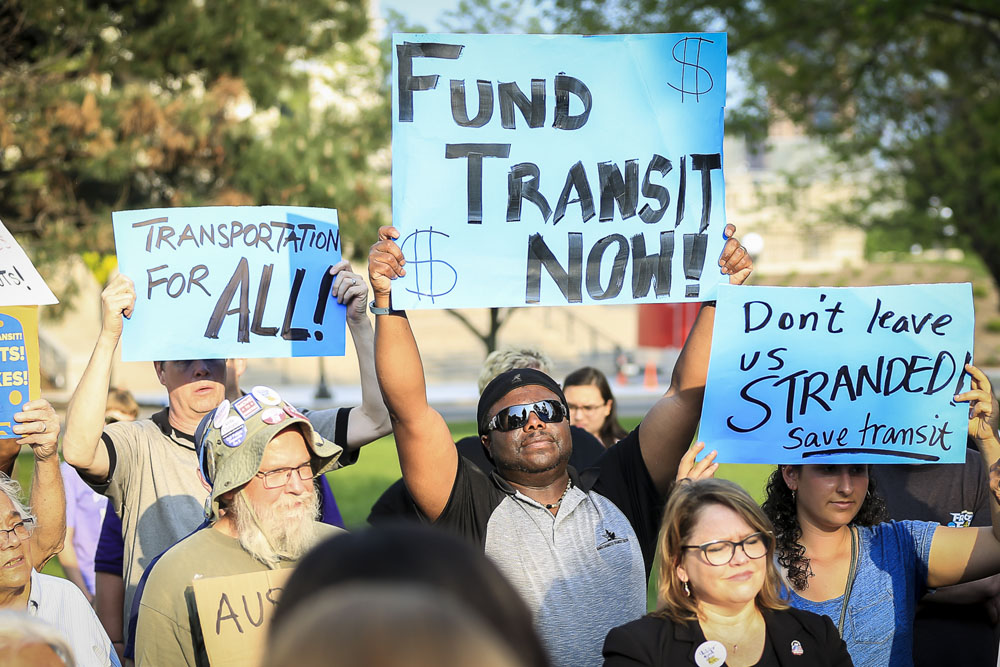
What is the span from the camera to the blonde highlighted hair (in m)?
2.65

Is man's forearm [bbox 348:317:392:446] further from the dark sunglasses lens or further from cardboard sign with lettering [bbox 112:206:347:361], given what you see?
the dark sunglasses lens

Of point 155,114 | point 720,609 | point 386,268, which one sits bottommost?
point 720,609

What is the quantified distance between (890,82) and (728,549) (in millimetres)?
16890

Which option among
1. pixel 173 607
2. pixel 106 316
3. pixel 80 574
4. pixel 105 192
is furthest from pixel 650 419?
pixel 105 192

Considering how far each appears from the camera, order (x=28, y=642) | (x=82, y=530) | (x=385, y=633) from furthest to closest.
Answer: (x=82, y=530)
(x=28, y=642)
(x=385, y=633)

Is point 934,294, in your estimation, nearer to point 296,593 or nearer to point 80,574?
point 296,593

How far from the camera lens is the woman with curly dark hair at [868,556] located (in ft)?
9.89

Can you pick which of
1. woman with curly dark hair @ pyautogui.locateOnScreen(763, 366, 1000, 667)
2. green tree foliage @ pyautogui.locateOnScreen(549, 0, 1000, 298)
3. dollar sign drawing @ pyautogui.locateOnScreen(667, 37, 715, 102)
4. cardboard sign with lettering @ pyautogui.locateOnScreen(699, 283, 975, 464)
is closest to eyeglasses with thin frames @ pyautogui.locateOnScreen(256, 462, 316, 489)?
cardboard sign with lettering @ pyautogui.locateOnScreen(699, 283, 975, 464)

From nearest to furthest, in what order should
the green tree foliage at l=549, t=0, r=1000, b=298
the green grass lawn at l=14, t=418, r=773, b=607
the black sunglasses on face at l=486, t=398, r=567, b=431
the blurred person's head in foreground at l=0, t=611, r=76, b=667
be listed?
the blurred person's head in foreground at l=0, t=611, r=76, b=667
the black sunglasses on face at l=486, t=398, r=567, b=431
the green grass lawn at l=14, t=418, r=773, b=607
the green tree foliage at l=549, t=0, r=1000, b=298

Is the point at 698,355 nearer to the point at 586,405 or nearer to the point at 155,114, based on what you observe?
the point at 586,405

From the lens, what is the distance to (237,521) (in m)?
2.73

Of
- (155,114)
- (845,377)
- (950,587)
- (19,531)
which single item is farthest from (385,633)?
(155,114)

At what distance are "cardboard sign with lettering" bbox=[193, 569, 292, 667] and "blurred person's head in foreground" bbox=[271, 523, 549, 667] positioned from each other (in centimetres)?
152

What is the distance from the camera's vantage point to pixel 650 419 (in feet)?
11.1
